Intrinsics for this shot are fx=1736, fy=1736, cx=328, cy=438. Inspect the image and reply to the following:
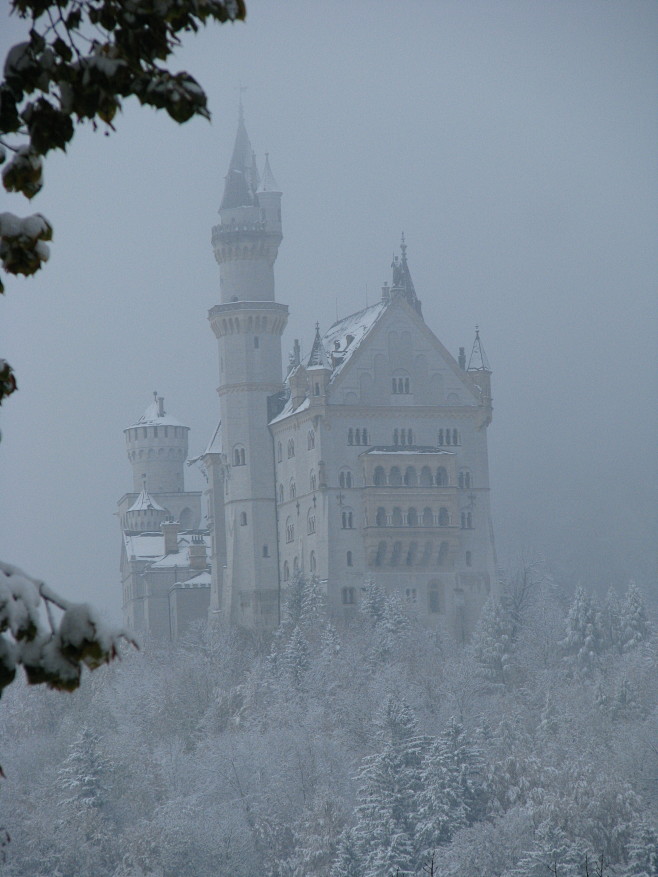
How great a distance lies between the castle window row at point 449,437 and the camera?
105 metres

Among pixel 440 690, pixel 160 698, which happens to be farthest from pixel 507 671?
pixel 160 698

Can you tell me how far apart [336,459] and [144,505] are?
112ft

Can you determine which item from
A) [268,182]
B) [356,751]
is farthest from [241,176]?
[356,751]

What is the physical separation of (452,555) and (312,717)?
71.7 ft

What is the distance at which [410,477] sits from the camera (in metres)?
102

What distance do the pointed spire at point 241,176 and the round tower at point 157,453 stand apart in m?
29.1

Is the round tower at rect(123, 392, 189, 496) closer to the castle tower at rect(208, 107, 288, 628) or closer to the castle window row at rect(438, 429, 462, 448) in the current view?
the castle tower at rect(208, 107, 288, 628)

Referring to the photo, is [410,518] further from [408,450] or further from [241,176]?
[241,176]

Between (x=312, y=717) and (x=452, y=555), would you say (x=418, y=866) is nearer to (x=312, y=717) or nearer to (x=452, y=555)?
(x=312, y=717)

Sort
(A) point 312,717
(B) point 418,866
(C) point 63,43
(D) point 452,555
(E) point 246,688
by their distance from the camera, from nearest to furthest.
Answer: (C) point 63,43
(B) point 418,866
(A) point 312,717
(E) point 246,688
(D) point 452,555

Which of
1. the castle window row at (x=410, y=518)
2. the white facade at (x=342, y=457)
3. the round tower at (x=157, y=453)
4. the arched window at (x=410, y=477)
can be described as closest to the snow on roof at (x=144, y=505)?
the round tower at (x=157, y=453)

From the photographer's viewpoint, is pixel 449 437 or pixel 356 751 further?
pixel 449 437

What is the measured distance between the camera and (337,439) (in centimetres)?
10275

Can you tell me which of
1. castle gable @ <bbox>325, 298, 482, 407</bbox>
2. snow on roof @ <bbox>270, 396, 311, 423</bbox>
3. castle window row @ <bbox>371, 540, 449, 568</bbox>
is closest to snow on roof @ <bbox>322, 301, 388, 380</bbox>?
castle gable @ <bbox>325, 298, 482, 407</bbox>
